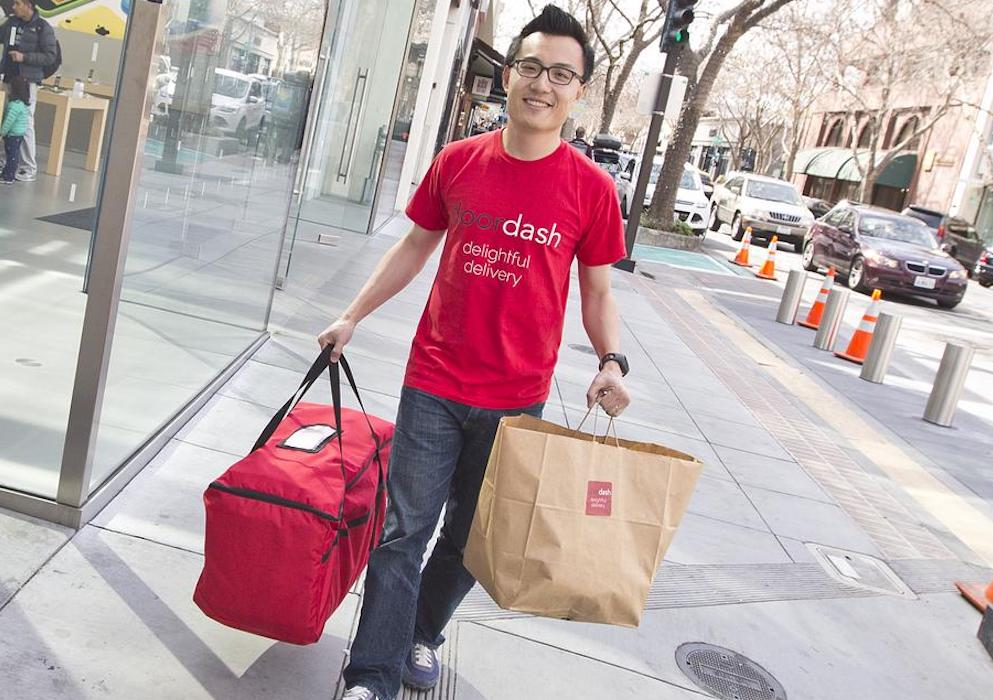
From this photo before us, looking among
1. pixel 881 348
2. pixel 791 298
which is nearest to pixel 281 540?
pixel 881 348

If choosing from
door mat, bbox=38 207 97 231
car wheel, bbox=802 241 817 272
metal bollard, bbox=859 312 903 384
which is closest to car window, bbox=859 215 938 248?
car wheel, bbox=802 241 817 272

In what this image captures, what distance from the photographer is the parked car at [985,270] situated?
97.6ft

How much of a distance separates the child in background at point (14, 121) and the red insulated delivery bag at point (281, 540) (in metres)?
1.46

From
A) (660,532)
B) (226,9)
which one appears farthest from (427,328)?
(226,9)

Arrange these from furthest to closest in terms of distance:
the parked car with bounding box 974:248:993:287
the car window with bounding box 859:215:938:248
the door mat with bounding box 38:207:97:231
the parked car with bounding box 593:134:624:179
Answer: the parked car with bounding box 593:134:624:179, the parked car with bounding box 974:248:993:287, the car window with bounding box 859:215:938:248, the door mat with bounding box 38:207:97:231

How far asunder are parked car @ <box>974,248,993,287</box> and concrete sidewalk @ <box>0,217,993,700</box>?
24.1m

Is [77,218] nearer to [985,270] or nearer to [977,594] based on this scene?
[977,594]

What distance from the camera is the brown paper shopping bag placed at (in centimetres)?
259

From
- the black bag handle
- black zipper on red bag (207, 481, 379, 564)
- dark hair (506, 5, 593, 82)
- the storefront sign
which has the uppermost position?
the storefront sign

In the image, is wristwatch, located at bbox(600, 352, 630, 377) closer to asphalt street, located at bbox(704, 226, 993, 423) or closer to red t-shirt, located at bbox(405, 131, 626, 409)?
red t-shirt, located at bbox(405, 131, 626, 409)

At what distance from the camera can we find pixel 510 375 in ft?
9.27

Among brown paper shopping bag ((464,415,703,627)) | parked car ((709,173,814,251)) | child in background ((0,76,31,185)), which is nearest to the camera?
brown paper shopping bag ((464,415,703,627))

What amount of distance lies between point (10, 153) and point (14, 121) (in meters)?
0.11

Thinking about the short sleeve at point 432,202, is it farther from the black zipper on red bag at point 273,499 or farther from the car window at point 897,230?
the car window at point 897,230
